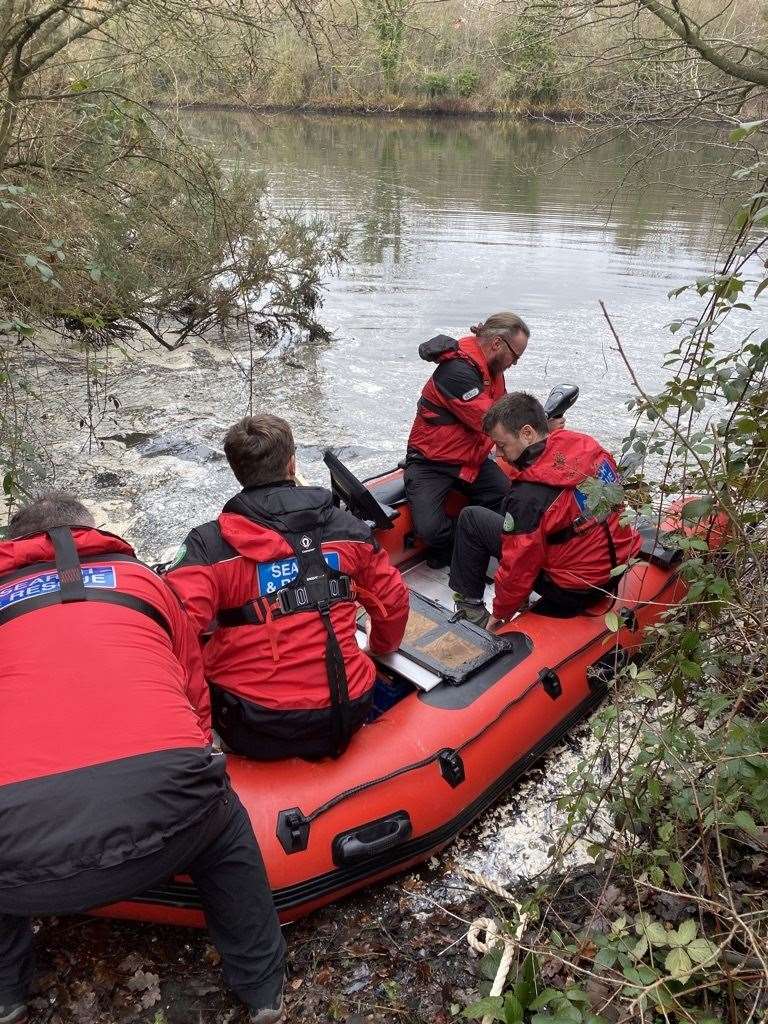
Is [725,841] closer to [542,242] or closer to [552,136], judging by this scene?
[542,242]

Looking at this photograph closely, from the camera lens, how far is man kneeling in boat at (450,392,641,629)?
2748 mm

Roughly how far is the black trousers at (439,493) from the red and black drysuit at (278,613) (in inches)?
60.1

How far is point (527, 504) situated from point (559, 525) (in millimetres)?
142

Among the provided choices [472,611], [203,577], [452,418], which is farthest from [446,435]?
[203,577]

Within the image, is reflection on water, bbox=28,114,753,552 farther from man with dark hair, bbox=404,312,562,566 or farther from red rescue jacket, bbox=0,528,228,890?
red rescue jacket, bbox=0,528,228,890

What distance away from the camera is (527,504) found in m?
2.80

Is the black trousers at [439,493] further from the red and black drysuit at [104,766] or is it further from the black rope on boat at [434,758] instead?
the red and black drysuit at [104,766]

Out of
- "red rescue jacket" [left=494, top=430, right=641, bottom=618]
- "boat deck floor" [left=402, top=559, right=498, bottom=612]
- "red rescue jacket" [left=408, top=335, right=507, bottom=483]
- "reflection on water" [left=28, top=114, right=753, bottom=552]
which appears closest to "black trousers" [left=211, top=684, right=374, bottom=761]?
"red rescue jacket" [left=494, top=430, right=641, bottom=618]

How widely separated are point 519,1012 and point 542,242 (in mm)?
11896

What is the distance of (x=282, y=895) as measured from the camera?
2.14m

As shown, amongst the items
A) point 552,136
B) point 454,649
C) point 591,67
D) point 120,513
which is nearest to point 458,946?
point 454,649

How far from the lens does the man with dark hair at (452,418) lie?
12.4ft

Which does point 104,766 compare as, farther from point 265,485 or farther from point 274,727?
point 265,485

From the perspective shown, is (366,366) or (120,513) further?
(366,366)
